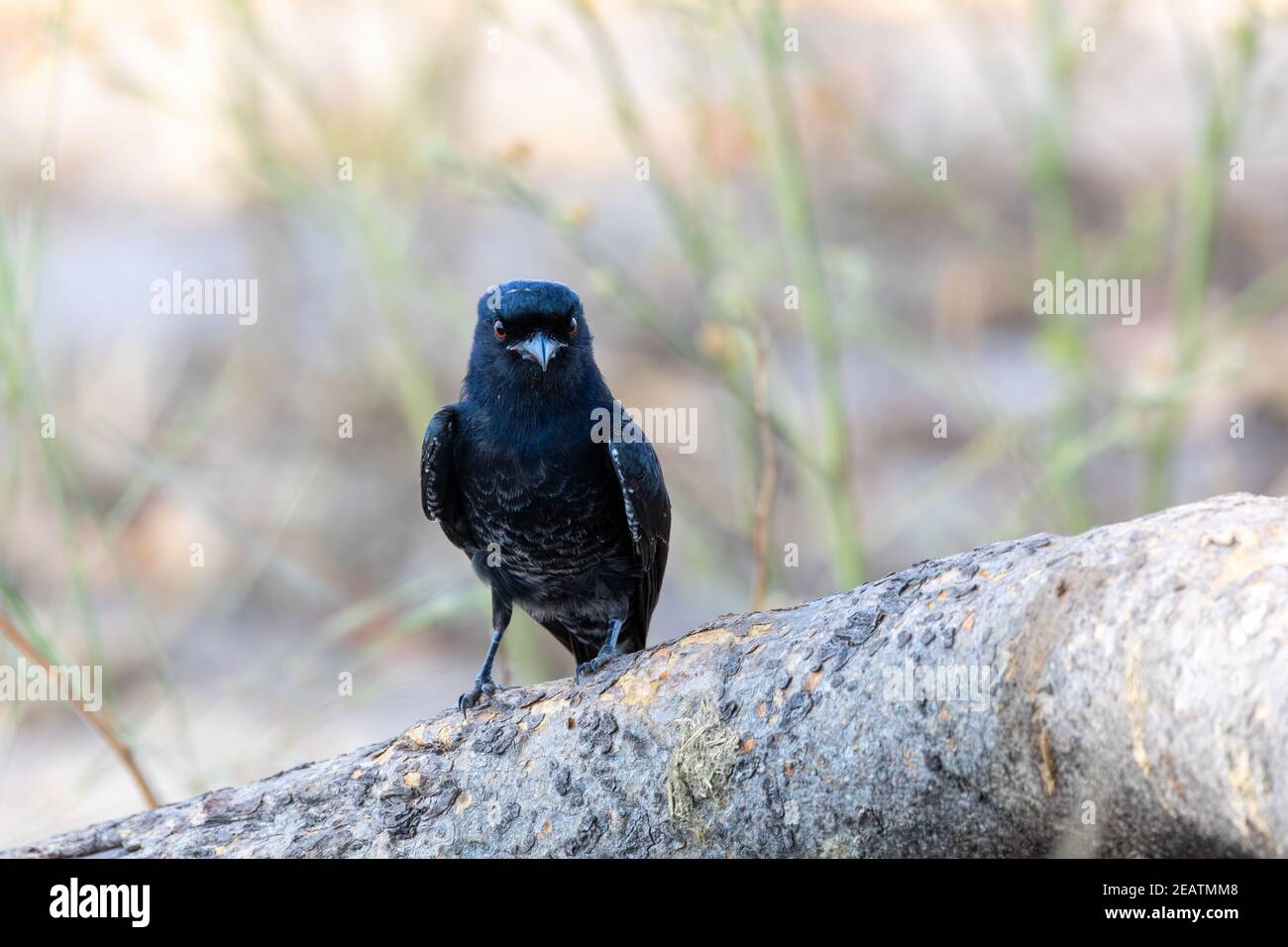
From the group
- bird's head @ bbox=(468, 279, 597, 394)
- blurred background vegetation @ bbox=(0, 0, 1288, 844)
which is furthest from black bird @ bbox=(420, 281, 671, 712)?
blurred background vegetation @ bbox=(0, 0, 1288, 844)

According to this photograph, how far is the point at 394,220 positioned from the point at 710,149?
5.30 ft

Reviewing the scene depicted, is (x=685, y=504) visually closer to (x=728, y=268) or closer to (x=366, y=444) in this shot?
(x=728, y=268)

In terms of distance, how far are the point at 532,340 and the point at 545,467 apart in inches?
16.3

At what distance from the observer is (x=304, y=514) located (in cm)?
952

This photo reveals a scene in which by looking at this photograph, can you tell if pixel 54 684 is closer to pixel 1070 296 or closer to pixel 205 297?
pixel 1070 296

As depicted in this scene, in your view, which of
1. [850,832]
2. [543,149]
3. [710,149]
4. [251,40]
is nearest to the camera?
[850,832]

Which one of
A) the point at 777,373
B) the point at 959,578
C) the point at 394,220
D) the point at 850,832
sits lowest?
the point at 850,832

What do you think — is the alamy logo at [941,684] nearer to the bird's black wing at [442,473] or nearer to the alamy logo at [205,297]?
the bird's black wing at [442,473]

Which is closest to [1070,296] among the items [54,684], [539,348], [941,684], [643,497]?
[643,497]

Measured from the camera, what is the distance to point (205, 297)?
31.0ft

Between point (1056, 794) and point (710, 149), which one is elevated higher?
point (710, 149)

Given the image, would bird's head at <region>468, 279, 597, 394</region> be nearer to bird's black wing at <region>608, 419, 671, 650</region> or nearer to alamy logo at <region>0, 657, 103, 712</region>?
A: bird's black wing at <region>608, 419, 671, 650</region>

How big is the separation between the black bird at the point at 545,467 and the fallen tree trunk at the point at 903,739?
99cm

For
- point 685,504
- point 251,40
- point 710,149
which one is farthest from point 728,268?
point 251,40
